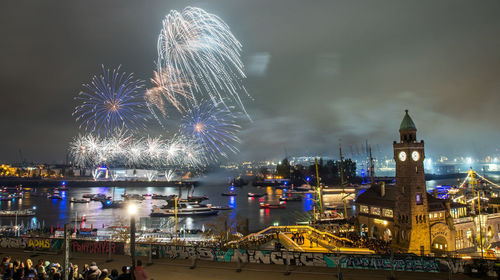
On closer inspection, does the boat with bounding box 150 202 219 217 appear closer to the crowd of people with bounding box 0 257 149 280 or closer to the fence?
the fence

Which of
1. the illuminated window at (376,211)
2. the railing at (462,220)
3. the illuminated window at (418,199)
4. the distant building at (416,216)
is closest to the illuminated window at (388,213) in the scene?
the distant building at (416,216)

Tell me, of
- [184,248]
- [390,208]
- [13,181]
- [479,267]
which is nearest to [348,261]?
[479,267]

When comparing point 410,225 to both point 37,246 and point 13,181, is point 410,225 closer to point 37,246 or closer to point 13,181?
point 37,246

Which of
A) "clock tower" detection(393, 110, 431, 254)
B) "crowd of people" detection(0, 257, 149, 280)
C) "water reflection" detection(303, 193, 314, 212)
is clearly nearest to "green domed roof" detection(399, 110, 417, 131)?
"clock tower" detection(393, 110, 431, 254)

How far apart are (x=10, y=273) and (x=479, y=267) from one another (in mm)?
21620

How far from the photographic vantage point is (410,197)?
37969 millimetres

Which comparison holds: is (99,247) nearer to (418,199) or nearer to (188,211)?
(418,199)

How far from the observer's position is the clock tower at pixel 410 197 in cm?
3741

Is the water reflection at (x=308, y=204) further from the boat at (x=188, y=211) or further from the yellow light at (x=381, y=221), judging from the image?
the yellow light at (x=381, y=221)

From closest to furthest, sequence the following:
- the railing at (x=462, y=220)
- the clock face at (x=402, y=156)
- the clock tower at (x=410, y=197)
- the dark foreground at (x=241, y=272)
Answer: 1. the dark foreground at (x=241, y=272)
2. the clock tower at (x=410, y=197)
3. the clock face at (x=402, y=156)
4. the railing at (x=462, y=220)

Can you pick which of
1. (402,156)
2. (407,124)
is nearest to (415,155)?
(402,156)

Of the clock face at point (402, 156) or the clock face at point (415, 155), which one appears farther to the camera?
the clock face at point (402, 156)

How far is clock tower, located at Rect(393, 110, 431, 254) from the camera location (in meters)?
37.4

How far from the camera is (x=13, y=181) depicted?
632 feet
